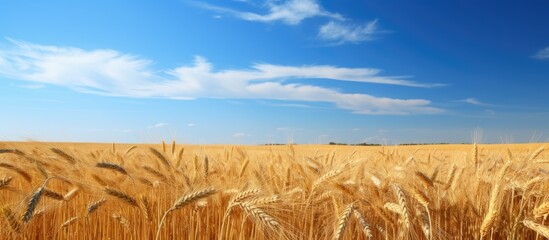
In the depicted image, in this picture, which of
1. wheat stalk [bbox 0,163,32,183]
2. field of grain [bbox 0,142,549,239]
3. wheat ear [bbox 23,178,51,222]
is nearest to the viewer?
wheat ear [bbox 23,178,51,222]

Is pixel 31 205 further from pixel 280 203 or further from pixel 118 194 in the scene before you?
pixel 280 203

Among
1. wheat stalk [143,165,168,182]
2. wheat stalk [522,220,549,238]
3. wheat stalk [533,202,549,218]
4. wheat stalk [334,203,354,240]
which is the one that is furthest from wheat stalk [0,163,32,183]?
wheat stalk [533,202,549,218]

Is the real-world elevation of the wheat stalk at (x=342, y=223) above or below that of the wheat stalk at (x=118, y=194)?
below

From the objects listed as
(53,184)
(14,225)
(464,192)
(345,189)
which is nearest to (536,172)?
(464,192)

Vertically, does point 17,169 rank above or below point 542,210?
above

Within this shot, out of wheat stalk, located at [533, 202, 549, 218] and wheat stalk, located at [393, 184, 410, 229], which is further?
wheat stalk, located at [533, 202, 549, 218]

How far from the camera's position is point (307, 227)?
10.2 feet

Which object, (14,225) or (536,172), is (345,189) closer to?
(14,225)

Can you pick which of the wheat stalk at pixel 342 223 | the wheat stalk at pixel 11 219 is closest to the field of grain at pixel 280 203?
the wheat stalk at pixel 11 219

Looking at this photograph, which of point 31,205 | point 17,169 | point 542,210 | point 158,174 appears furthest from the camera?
point 17,169

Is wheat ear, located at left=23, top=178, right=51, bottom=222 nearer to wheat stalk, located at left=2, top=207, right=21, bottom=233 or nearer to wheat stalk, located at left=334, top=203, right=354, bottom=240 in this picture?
wheat stalk, located at left=2, top=207, right=21, bottom=233

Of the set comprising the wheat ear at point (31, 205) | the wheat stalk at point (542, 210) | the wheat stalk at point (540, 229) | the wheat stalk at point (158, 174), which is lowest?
the wheat stalk at point (540, 229)

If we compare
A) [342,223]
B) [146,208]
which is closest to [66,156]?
[146,208]

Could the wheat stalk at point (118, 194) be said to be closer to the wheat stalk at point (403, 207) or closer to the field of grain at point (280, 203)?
the field of grain at point (280, 203)
